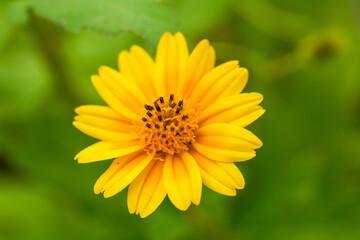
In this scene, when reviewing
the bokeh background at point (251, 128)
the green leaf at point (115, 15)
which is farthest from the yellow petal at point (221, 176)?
the bokeh background at point (251, 128)

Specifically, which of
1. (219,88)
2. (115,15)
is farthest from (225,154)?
(115,15)

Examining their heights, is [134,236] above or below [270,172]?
below

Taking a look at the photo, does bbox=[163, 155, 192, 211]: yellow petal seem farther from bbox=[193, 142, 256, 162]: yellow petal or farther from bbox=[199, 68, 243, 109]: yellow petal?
bbox=[199, 68, 243, 109]: yellow petal

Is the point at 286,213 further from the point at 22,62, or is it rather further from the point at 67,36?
the point at 22,62

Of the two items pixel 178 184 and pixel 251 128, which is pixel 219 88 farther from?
pixel 251 128

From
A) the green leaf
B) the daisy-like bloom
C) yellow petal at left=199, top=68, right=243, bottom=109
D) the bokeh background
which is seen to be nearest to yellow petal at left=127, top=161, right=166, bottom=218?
the daisy-like bloom

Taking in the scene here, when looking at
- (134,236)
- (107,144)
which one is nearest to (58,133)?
(134,236)
